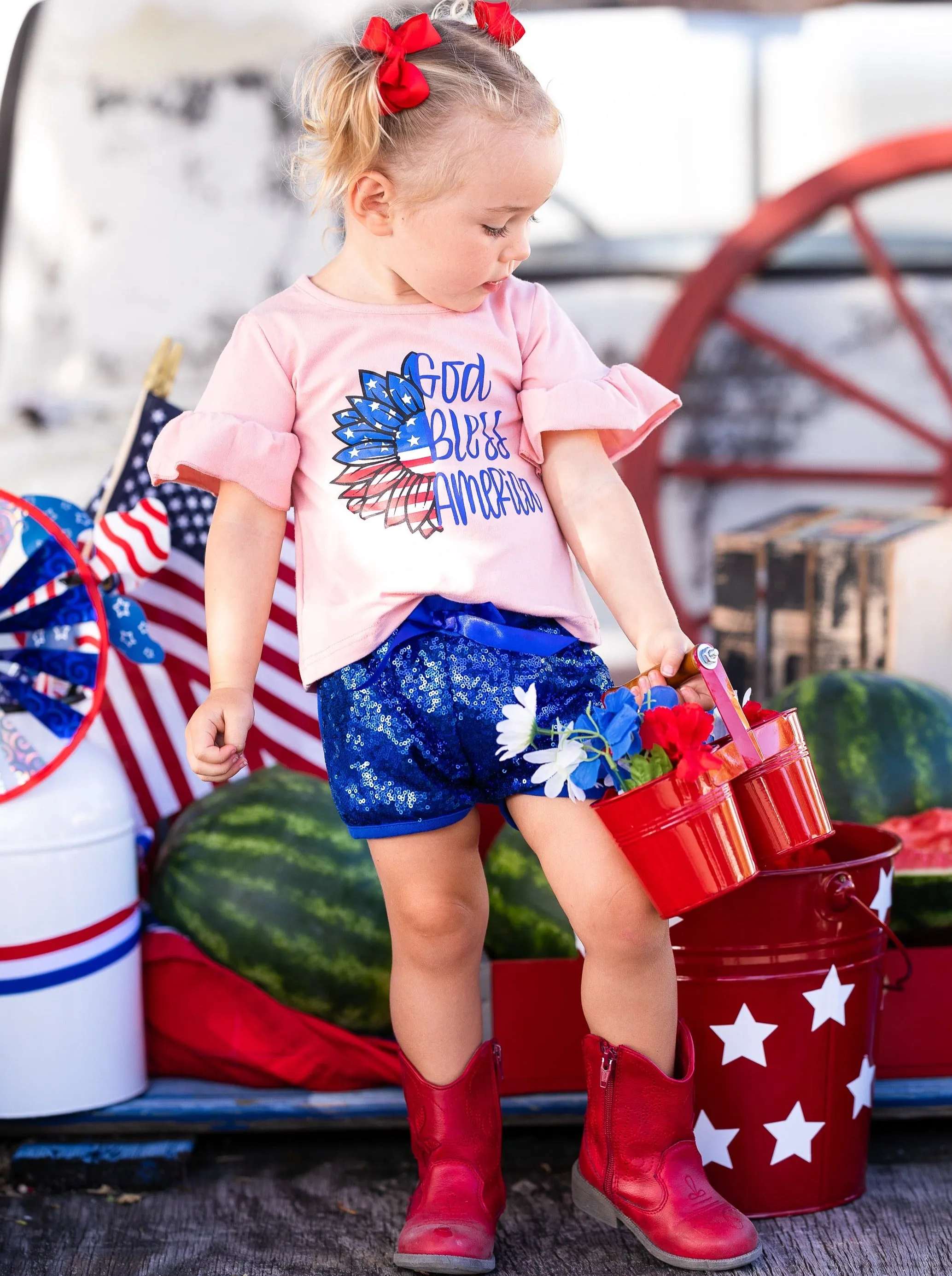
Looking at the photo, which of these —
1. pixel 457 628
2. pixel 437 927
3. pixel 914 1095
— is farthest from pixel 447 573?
pixel 914 1095

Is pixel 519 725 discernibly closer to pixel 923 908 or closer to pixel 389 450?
pixel 389 450

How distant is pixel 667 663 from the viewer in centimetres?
208

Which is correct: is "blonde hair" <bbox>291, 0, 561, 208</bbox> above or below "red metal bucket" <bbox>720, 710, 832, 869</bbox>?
above

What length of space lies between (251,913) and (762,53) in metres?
2.92

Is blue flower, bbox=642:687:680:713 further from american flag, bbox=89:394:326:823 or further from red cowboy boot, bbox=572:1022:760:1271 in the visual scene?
american flag, bbox=89:394:326:823

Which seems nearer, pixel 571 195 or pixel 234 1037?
pixel 234 1037

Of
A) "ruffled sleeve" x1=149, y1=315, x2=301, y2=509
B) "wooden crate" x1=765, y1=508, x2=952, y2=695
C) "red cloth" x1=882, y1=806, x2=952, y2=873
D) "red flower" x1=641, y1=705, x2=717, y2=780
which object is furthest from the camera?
"wooden crate" x1=765, y1=508, x2=952, y2=695

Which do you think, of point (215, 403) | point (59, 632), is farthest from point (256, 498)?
point (59, 632)

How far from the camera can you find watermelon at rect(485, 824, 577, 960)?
2.78 m

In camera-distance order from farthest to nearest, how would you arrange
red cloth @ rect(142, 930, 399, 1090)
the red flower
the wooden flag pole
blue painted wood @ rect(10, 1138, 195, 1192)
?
the wooden flag pole < red cloth @ rect(142, 930, 399, 1090) < blue painted wood @ rect(10, 1138, 195, 1192) < the red flower

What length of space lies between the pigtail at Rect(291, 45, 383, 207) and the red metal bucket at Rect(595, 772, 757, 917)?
101 cm

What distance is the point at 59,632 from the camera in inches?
106

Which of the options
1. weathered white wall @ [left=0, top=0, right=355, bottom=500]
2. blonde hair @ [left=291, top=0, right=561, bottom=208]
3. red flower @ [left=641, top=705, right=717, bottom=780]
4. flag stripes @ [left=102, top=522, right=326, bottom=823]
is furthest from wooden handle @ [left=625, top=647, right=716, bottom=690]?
weathered white wall @ [left=0, top=0, right=355, bottom=500]

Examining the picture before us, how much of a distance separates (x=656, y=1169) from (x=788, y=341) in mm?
2847
